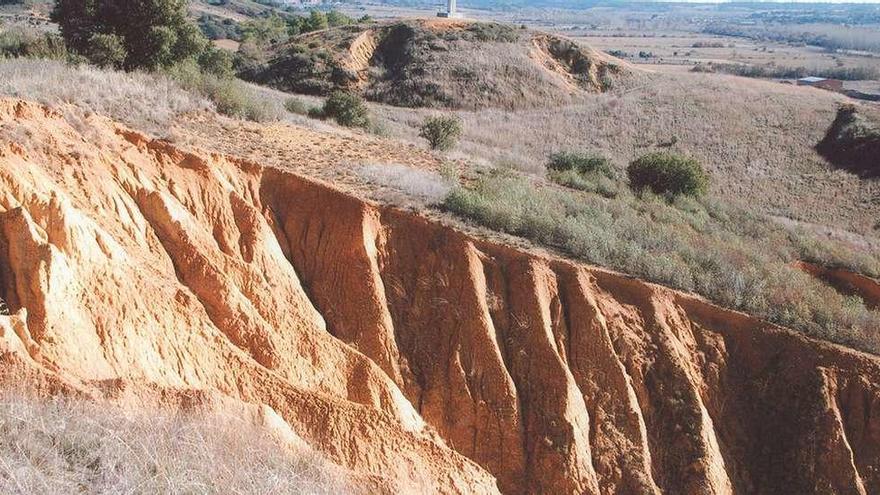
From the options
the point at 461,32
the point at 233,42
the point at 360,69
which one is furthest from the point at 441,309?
the point at 233,42

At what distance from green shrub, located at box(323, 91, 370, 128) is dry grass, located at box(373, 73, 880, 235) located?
7.63ft

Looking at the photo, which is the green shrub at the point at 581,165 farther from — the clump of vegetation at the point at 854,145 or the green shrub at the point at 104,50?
the clump of vegetation at the point at 854,145

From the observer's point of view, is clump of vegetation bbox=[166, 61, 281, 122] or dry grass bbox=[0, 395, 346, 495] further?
clump of vegetation bbox=[166, 61, 281, 122]

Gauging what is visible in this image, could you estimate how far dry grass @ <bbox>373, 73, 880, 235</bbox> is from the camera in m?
29.7

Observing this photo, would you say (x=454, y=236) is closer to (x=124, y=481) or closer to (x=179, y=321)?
(x=179, y=321)

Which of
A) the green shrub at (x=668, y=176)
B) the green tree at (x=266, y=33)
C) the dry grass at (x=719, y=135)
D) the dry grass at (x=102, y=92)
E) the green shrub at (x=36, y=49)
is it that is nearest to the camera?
the dry grass at (x=102, y=92)

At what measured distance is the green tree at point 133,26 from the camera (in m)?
20.1

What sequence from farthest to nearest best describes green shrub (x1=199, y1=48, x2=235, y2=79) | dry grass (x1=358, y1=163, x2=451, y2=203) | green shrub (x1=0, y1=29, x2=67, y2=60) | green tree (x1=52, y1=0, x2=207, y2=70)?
1. green shrub (x1=199, y1=48, x2=235, y2=79)
2. green tree (x1=52, y1=0, x2=207, y2=70)
3. green shrub (x1=0, y1=29, x2=67, y2=60)
4. dry grass (x1=358, y1=163, x2=451, y2=203)

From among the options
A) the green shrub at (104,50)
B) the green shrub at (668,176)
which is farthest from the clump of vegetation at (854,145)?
the green shrub at (104,50)

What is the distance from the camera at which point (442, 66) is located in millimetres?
44125

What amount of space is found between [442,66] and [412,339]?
117ft

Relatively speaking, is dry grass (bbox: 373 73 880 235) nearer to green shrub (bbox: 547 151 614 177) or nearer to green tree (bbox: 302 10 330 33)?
green shrub (bbox: 547 151 614 177)

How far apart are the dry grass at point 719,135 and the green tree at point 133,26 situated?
9369mm

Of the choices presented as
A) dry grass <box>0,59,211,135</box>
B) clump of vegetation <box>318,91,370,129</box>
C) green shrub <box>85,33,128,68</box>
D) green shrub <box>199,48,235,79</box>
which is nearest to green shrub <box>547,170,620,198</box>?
clump of vegetation <box>318,91,370,129</box>
